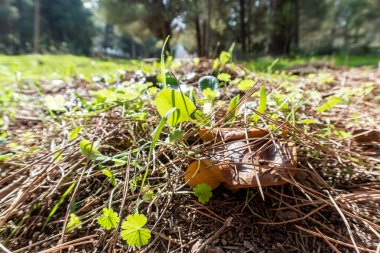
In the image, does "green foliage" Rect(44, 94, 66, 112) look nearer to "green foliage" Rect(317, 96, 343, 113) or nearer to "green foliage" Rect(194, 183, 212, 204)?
"green foliage" Rect(194, 183, 212, 204)

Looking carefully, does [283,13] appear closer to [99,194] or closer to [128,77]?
[128,77]

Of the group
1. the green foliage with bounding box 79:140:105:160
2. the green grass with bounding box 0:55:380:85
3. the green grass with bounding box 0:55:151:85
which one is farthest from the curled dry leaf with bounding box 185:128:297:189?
the green grass with bounding box 0:55:151:85

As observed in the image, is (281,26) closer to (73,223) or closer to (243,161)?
(243,161)

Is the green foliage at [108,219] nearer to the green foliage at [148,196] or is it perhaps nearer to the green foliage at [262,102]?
the green foliage at [148,196]

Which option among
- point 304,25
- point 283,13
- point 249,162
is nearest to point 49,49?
point 283,13

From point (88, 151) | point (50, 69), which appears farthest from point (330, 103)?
point (50, 69)
